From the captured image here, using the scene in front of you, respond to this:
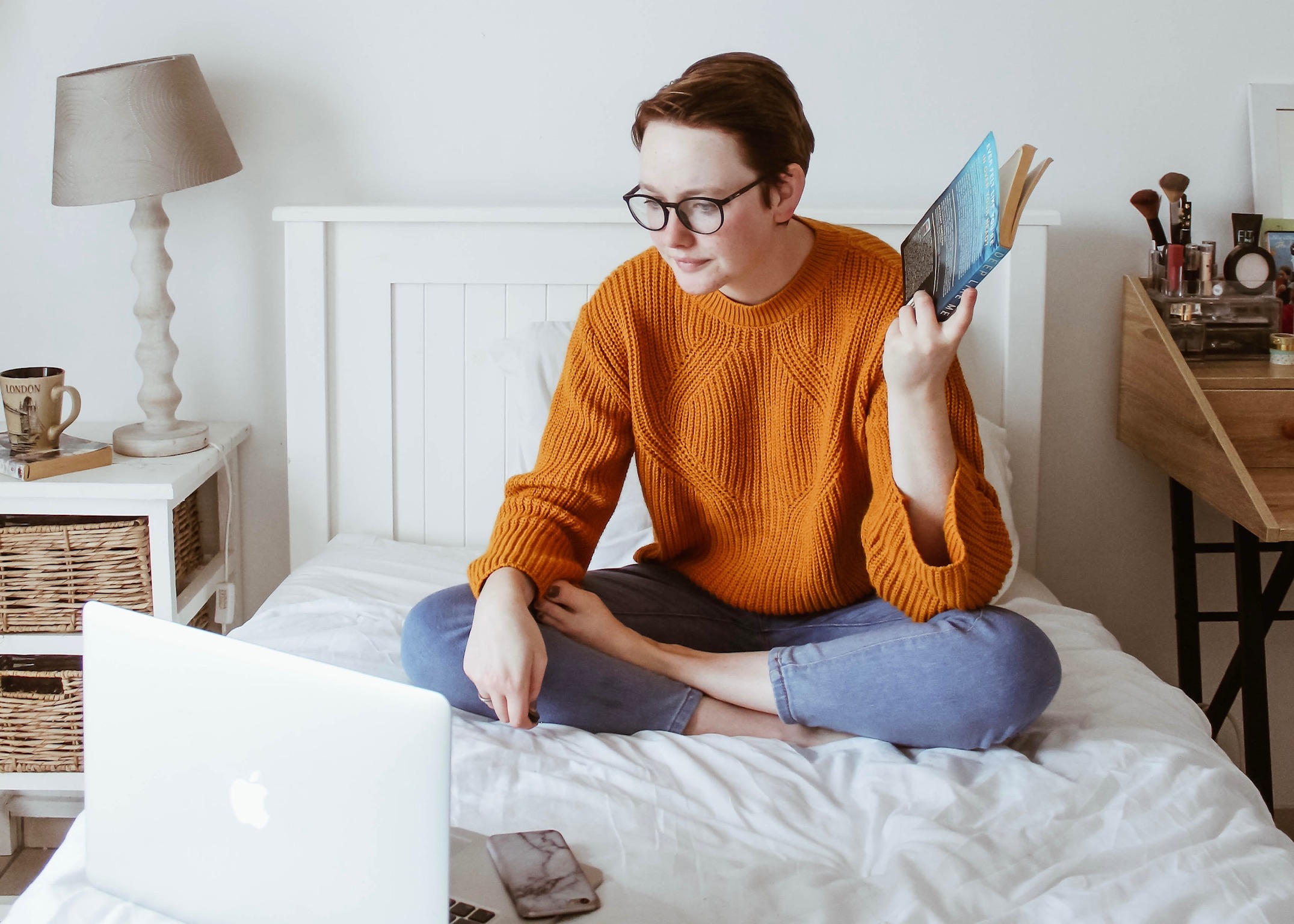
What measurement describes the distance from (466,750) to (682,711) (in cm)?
24

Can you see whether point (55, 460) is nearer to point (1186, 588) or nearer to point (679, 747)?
point (679, 747)

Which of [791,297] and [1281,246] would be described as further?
[1281,246]

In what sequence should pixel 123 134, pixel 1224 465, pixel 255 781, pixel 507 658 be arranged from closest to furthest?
pixel 255 781 → pixel 507 658 → pixel 1224 465 → pixel 123 134

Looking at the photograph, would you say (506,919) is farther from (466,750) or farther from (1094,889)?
(1094,889)

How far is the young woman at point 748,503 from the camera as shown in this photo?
113 centimetres

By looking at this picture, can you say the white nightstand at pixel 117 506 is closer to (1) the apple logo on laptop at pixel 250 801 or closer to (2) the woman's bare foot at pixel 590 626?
(2) the woman's bare foot at pixel 590 626

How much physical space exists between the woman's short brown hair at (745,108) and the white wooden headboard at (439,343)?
616mm

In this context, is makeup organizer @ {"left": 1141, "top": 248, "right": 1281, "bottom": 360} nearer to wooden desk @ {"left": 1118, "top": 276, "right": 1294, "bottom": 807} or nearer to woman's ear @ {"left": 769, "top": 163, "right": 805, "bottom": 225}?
→ wooden desk @ {"left": 1118, "top": 276, "right": 1294, "bottom": 807}

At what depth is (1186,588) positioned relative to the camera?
1844mm

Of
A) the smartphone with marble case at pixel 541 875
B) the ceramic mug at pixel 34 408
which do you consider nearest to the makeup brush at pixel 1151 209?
the smartphone with marble case at pixel 541 875

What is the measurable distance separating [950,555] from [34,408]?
49.0 inches

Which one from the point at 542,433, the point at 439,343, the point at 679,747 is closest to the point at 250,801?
the point at 679,747

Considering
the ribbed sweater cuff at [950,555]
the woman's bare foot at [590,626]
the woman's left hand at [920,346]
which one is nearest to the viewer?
the woman's left hand at [920,346]

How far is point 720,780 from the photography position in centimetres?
108
